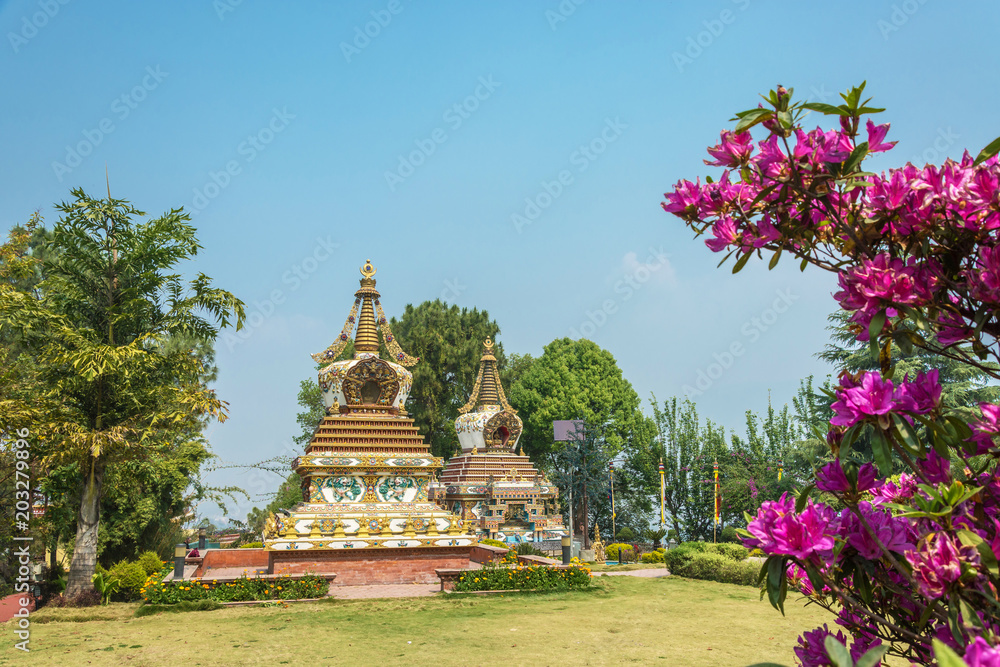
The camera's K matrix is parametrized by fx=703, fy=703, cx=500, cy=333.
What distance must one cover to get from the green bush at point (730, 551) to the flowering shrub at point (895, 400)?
676 inches

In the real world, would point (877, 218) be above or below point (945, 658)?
above

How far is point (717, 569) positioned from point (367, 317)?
1267 cm

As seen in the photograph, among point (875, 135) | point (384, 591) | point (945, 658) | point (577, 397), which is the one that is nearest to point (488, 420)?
point (577, 397)

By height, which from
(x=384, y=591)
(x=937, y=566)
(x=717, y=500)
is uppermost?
(x=937, y=566)

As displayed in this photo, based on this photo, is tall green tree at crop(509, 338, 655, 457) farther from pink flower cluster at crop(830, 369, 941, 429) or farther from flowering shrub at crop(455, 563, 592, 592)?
pink flower cluster at crop(830, 369, 941, 429)

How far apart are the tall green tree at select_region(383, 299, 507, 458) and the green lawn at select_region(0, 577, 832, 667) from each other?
28.3 metres

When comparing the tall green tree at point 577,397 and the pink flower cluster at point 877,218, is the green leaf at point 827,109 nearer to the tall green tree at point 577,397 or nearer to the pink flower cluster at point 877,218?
the pink flower cluster at point 877,218

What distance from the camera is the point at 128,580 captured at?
15781 mm

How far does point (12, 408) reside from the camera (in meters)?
14.3

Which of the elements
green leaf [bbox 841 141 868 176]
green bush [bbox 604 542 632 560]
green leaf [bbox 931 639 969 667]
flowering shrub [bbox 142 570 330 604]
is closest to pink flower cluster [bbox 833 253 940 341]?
green leaf [bbox 841 141 868 176]

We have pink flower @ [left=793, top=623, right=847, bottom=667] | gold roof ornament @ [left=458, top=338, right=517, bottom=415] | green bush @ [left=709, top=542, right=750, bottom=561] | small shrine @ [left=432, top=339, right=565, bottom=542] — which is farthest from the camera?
gold roof ornament @ [left=458, top=338, right=517, bottom=415]

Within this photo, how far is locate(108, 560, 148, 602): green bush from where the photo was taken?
618 inches

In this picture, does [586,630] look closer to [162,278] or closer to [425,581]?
[425,581]

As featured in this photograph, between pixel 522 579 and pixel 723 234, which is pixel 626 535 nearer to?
pixel 522 579
